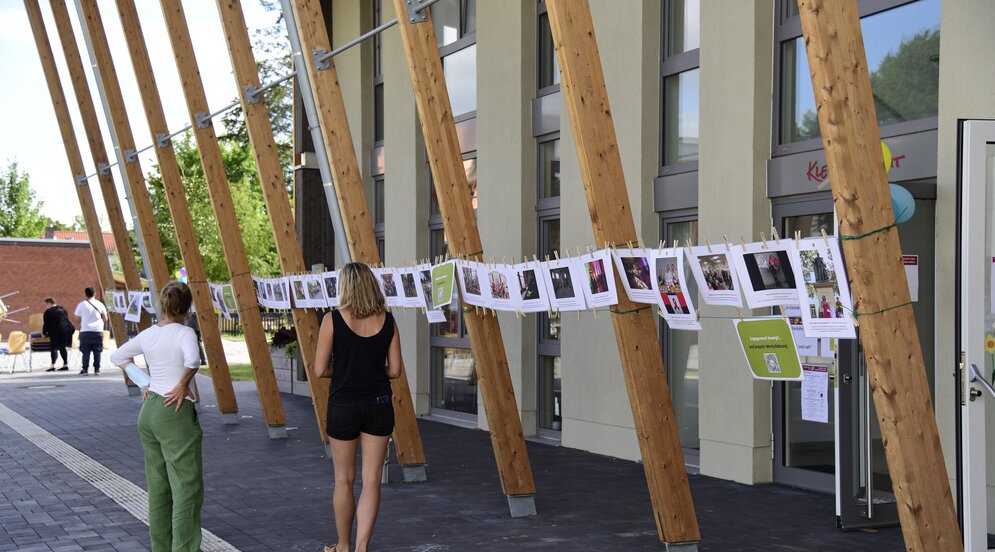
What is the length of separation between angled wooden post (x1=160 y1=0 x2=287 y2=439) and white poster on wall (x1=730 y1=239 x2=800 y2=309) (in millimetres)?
8931

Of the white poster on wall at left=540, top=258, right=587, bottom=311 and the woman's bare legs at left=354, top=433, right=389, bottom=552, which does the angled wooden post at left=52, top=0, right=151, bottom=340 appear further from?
the woman's bare legs at left=354, top=433, right=389, bottom=552

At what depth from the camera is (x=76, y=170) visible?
2145 cm

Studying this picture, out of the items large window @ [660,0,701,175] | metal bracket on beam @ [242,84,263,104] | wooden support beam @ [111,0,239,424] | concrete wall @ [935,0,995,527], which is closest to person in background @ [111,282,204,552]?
concrete wall @ [935,0,995,527]

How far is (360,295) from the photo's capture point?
6.72 metres

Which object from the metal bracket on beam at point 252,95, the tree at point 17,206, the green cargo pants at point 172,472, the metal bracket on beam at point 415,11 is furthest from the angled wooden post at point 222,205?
the tree at point 17,206

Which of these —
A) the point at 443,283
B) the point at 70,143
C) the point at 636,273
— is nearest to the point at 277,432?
the point at 443,283

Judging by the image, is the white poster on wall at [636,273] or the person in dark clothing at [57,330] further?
the person in dark clothing at [57,330]

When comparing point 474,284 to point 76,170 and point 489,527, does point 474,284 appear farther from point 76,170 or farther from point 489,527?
point 76,170

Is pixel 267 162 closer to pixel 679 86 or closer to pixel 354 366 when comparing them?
pixel 679 86

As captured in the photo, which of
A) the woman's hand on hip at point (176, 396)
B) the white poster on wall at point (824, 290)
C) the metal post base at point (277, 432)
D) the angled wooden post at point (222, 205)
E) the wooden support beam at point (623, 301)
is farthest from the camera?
the angled wooden post at point (222, 205)

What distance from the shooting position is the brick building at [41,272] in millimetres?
47438

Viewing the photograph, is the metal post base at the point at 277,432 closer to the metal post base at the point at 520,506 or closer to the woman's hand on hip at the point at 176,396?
the metal post base at the point at 520,506

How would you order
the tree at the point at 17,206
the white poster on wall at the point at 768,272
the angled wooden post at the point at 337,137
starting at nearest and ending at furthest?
the white poster on wall at the point at 768,272
the angled wooden post at the point at 337,137
the tree at the point at 17,206

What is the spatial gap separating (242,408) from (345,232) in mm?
7814
